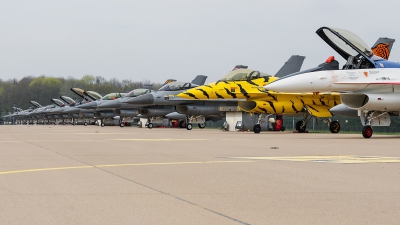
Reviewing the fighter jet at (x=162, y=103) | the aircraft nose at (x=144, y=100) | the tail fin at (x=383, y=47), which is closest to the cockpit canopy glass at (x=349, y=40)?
the tail fin at (x=383, y=47)

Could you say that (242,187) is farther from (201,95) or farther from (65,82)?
(65,82)

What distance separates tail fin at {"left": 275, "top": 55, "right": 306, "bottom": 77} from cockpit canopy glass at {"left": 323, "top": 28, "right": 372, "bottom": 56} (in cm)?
1089

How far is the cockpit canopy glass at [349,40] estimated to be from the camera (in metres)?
19.5

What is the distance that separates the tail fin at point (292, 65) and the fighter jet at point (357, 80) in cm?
1058

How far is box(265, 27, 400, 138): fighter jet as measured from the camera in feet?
62.4

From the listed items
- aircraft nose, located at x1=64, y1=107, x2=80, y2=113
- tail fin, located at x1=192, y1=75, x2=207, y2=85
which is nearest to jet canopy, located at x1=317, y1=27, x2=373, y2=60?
tail fin, located at x1=192, y1=75, x2=207, y2=85

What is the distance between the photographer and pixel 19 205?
5.42 m

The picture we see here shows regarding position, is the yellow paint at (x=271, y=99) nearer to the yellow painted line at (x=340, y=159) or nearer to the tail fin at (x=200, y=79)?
the yellow painted line at (x=340, y=159)

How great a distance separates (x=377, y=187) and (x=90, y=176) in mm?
3489

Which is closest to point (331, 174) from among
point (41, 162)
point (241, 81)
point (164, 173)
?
point (164, 173)

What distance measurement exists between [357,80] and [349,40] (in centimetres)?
136

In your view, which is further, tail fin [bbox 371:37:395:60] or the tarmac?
tail fin [bbox 371:37:395:60]

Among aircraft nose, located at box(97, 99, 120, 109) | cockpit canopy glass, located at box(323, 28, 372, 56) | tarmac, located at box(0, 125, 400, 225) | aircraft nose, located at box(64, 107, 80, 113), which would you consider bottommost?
tarmac, located at box(0, 125, 400, 225)

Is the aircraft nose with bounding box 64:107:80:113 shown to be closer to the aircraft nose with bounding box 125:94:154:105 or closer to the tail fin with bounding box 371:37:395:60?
the aircraft nose with bounding box 125:94:154:105
